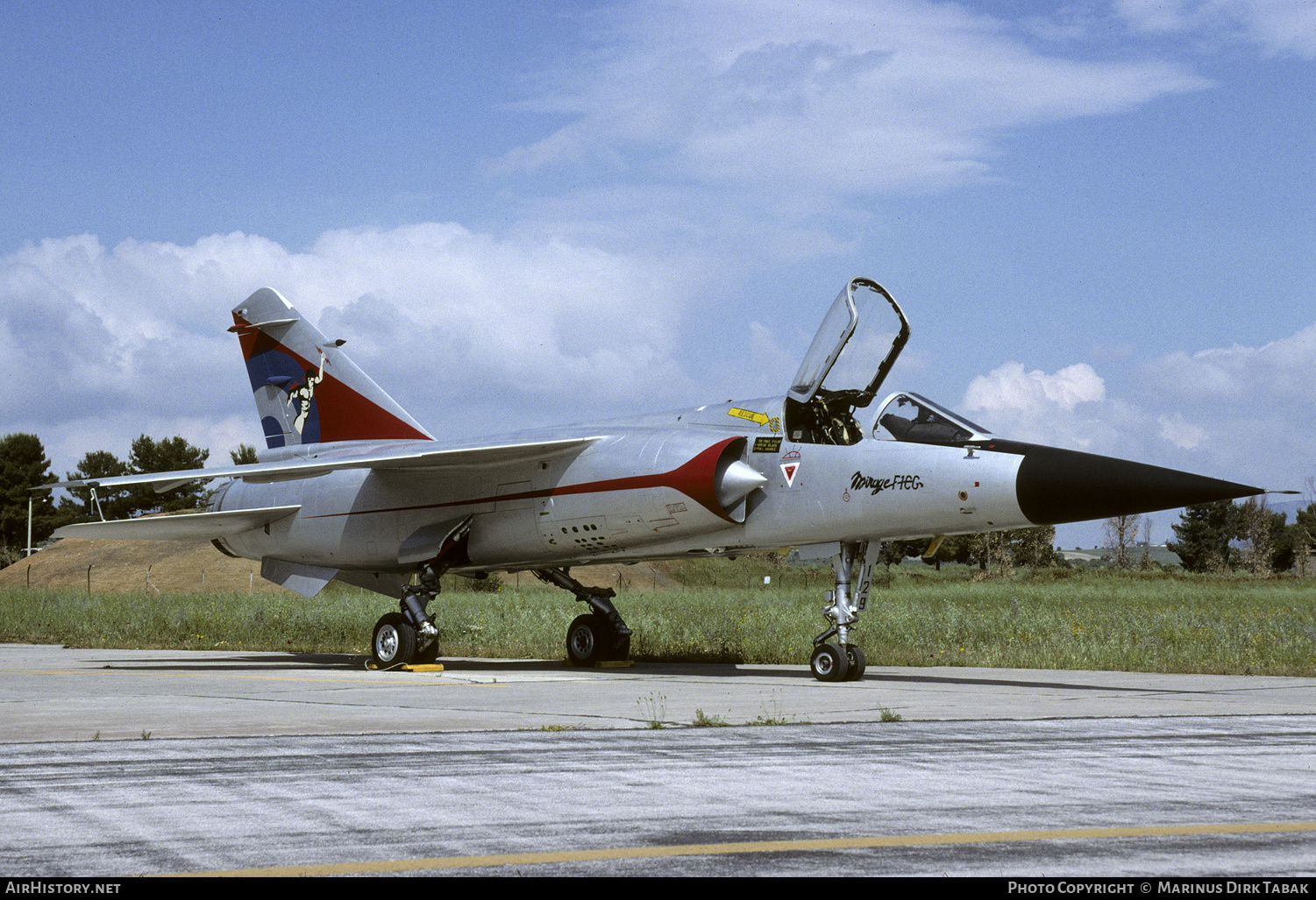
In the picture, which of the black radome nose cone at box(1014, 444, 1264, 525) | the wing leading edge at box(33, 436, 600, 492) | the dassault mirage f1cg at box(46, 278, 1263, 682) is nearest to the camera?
the black radome nose cone at box(1014, 444, 1264, 525)

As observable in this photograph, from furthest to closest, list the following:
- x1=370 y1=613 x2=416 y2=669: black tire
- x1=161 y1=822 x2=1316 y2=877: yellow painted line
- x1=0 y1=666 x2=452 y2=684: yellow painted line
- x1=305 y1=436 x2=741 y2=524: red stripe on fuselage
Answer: x1=370 y1=613 x2=416 y2=669: black tire, x1=305 y1=436 x2=741 y2=524: red stripe on fuselage, x1=0 y1=666 x2=452 y2=684: yellow painted line, x1=161 y1=822 x2=1316 y2=877: yellow painted line

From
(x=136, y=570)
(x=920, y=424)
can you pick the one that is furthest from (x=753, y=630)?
(x=136, y=570)

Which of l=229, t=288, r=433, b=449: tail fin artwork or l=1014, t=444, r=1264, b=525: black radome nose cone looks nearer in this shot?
l=1014, t=444, r=1264, b=525: black radome nose cone

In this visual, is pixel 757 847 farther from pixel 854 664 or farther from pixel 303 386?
pixel 303 386

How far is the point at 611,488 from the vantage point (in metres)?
15.3

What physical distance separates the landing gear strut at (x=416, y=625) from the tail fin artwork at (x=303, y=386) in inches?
130

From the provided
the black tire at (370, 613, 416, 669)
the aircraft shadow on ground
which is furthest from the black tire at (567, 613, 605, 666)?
the black tire at (370, 613, 416, 669)

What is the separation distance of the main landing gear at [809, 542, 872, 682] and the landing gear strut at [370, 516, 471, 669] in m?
5.21

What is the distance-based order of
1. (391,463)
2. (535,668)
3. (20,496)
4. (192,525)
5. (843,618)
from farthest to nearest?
(20,496) < (192,525) < (535,668) < (391,463) < (843,618)

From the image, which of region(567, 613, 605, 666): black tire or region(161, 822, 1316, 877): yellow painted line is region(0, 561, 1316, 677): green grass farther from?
region(161, 822, 1316, 877): yellow painted line

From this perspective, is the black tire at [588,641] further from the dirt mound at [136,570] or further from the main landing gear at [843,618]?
the dirt mound at [136,570]

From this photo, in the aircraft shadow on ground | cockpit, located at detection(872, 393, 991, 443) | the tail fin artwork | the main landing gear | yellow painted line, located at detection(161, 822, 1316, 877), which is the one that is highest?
the tail fin artwork

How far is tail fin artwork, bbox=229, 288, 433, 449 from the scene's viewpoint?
19.6m

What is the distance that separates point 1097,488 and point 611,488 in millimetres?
5773
